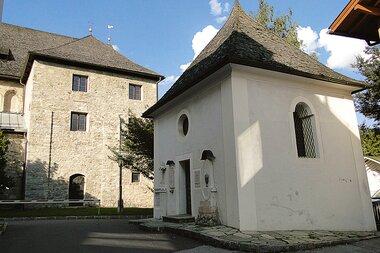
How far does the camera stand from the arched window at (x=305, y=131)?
9383mm

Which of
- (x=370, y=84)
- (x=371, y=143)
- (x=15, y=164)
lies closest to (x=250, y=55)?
(x=370, y=84)

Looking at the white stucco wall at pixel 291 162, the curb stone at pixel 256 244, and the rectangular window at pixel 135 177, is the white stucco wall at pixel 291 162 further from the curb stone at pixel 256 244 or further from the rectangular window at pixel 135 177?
the rectangular window at pixel 135 177

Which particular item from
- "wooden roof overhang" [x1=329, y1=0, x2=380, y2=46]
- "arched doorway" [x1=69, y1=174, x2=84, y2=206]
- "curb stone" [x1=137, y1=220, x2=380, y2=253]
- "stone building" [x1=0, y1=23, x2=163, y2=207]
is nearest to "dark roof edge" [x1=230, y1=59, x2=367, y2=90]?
"wooden roof overhang" [x1=329, y1=0, x2=380, y2=46]

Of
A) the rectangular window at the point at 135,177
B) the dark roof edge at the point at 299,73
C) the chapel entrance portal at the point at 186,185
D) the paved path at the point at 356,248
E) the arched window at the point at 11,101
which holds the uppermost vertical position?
the arched window at the point at 11,101

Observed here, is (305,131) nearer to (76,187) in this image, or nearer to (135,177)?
(135,177)

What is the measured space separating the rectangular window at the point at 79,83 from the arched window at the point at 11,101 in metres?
5.37

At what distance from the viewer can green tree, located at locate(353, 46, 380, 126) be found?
57.5ft

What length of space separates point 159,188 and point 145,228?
2.24m

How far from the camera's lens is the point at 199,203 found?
367 inches

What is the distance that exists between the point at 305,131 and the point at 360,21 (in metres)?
3.62

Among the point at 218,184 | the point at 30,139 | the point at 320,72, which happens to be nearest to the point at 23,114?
the point at 30,139

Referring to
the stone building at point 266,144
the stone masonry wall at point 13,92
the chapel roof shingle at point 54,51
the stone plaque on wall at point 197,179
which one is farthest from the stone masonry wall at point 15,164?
the stone plaque on wall at point 197,179

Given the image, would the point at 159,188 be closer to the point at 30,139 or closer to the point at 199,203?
the point at 199,203

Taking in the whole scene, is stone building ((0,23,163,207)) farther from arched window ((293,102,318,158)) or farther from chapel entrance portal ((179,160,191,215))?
arched window ((293,102,318,158))
